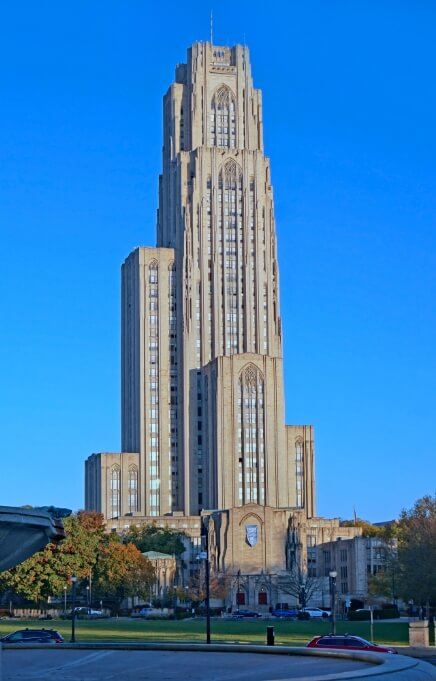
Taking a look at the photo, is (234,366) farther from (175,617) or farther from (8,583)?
(8,583)

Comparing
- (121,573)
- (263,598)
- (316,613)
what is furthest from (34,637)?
(263,598)

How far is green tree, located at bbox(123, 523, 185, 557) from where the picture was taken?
176250 millimetres

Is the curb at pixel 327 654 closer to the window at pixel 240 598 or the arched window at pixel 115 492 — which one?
the window at pixel 240 598

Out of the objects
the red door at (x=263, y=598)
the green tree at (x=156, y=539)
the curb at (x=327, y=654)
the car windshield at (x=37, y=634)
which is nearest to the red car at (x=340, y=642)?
the curb at (x=327, y=654)

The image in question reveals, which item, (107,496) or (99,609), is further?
(107,496)

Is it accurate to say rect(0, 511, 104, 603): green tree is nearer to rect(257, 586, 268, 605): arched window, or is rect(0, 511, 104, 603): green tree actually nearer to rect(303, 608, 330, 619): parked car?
rect(303, 608, 330, 619): parked car

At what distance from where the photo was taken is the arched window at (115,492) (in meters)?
198

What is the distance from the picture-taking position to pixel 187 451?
640 ft

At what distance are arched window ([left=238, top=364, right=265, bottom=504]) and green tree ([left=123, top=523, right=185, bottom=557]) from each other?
1533cm

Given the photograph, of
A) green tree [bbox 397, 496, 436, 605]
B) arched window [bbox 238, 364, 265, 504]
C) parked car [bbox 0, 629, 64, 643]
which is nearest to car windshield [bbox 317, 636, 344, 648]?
parked car [bbox 0, 629, 64, 643]

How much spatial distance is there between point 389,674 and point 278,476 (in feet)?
534

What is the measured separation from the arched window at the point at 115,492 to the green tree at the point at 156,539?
1748cm

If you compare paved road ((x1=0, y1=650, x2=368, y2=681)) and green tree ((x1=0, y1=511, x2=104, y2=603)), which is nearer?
paved road ((x1=0, y1=650, x2=368, y2=681))

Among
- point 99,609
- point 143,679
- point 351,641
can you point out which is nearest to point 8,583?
point 99,609
